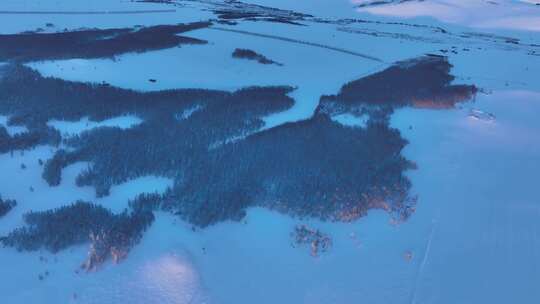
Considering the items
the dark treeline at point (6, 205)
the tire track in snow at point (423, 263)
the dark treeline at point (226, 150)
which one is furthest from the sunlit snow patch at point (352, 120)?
the dark treeline at point (6, 205)

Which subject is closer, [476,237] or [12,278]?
[12,278]

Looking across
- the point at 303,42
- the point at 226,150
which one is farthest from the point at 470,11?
the point at 226,150

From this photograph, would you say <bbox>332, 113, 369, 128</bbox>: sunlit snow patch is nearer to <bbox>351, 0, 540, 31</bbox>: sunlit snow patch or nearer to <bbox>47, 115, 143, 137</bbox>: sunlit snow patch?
<bbox>47, 115, 143, 137</bbox>: sunlit snow patch

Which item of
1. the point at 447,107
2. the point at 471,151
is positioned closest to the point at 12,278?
the point at 471,151

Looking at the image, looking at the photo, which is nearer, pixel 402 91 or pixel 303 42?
pixel 402 91

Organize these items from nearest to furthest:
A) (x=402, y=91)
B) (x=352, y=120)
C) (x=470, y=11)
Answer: (x=352, y=120)
(x=402, y=91)
(x=470, y=11)

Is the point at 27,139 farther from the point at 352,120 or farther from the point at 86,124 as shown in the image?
the point at 352,120

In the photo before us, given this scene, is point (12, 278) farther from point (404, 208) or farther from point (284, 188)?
point (404, 208)
